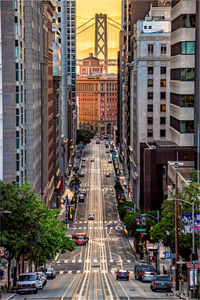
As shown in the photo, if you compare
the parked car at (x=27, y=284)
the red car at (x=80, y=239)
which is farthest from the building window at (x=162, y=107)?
the parked car at (x=27, y=284)

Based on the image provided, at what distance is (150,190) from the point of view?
132000 millimetres

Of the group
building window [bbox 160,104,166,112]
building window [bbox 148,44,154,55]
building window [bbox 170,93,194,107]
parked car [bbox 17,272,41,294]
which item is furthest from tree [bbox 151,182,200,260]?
building window [bbox 148,44,154,55]

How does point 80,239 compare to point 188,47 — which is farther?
point 80,239

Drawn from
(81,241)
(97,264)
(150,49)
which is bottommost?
(81,241)

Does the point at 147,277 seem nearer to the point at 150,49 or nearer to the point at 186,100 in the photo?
the point at 186,100

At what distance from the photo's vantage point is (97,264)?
382 feet

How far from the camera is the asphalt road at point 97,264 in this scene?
6775 centimetres

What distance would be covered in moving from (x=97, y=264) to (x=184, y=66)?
111ft

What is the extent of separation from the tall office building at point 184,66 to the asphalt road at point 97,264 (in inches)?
769

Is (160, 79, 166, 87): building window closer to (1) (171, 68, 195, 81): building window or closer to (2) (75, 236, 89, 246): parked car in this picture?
(2) (75, 236, 89, 246): parked car

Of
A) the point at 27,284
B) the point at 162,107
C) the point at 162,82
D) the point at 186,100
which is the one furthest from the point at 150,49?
the point at 27,284

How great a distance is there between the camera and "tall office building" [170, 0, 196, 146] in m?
96.9

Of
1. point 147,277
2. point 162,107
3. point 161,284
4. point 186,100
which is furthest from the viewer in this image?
point 162,107

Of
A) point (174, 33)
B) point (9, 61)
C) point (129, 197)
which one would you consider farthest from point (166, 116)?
point (9, 61)
